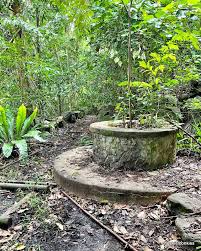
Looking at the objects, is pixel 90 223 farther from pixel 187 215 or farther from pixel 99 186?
pixel 187 215

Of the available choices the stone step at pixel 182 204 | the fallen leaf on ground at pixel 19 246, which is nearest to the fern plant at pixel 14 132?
the fallen leaf on ground at pixel 19 246

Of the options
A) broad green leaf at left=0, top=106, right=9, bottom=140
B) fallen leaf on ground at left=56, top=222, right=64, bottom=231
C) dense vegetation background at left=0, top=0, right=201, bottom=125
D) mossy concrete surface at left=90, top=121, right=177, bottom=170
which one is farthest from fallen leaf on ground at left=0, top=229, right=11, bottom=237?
broad green leaf at left=0, top=106, right=9, bottom=140

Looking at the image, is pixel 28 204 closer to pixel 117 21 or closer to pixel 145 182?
pixel 145 182

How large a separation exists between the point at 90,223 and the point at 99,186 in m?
0.45

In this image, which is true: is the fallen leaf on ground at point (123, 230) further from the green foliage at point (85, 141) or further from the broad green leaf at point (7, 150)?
the green foliage at point (85, 141)

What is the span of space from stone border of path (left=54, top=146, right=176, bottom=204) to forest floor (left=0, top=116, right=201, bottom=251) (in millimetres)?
79

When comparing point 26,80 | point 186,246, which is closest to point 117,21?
point 26,80

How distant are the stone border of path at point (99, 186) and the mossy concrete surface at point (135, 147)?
28 centimetres

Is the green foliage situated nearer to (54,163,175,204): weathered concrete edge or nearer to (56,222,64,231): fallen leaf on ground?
(54,163,175,204): weathered concrete edge

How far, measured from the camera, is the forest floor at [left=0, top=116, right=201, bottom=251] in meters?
2.04

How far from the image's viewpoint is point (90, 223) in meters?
2.38

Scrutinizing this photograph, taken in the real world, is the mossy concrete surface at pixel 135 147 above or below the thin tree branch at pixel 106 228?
above

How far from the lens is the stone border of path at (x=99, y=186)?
8.55 feet

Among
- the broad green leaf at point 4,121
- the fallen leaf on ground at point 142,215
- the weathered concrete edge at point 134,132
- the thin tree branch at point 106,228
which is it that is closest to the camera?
the thin tree branch at point 106,228
